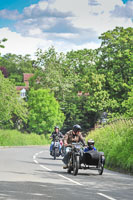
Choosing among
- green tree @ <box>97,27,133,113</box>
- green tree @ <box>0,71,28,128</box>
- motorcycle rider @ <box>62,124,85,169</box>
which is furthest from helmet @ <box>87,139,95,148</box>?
green tree @ <box>97,27,133,113</box>

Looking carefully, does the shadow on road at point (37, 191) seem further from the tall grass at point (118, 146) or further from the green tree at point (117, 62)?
the green tree at point (117, 62)

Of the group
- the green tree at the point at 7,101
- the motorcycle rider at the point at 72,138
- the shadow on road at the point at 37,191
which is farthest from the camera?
the green tree at the point at 7,101

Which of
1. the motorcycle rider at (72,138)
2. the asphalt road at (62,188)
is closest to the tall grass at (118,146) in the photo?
the motorcycle rider at (72,138)

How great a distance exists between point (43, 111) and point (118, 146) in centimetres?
4980

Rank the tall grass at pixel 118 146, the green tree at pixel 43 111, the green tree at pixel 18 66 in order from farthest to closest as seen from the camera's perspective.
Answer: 1. the green tree at pixel 18 66
2. the green tree at pixel 43 111
3. the tall grass at pixel 118 146

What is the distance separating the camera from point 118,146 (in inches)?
813

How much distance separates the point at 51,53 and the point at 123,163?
184 ft

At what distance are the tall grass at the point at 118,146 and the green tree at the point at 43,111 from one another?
142ft

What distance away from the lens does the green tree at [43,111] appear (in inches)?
2744

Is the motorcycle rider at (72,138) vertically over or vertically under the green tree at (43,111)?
under

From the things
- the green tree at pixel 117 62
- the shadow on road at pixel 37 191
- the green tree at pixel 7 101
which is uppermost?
the green tree at pixel 117 62

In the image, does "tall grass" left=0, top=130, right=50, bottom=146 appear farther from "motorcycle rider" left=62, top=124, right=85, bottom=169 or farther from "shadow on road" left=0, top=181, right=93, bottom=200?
"shadow on road" left=0, top=181, right=93, bottom=200

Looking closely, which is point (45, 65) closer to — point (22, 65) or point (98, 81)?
point (98, 81)

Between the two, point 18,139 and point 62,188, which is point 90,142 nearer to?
point 62,188
